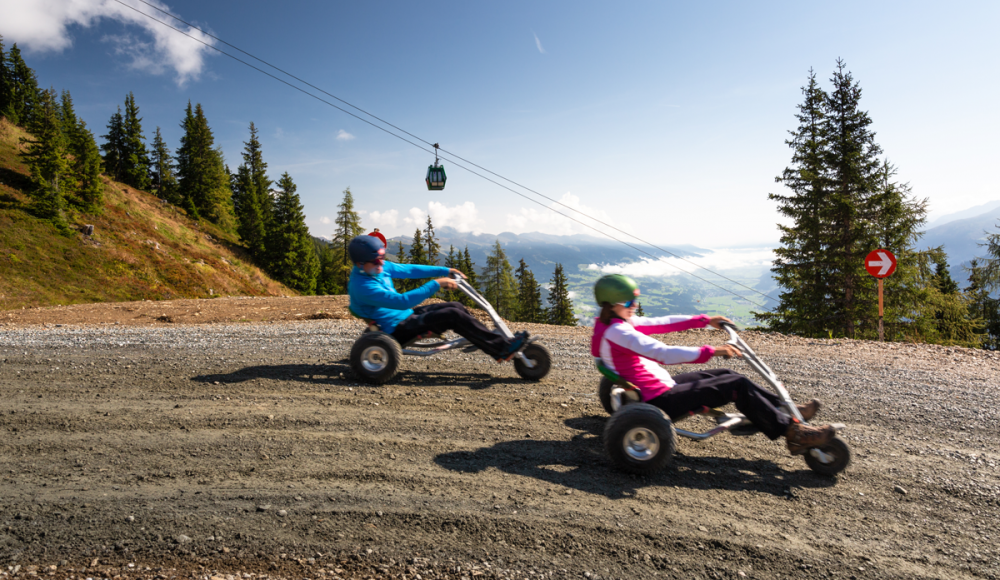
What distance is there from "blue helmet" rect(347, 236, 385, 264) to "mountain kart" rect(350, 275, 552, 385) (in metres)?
0.91

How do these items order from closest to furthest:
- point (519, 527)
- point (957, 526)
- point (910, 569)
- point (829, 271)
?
point (910, 569) < point (519, 527) < point (957, 526) < point (829, 271)

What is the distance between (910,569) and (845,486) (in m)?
1.02

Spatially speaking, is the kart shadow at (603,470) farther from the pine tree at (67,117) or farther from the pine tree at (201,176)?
the pine tree at (201,176)

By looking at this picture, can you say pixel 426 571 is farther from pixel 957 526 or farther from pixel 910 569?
pixel 957 526

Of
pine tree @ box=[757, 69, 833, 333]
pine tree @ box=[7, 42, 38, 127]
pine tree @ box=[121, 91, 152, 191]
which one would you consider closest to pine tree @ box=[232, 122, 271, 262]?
pine tree @ box=[121, 91, 152, 191]

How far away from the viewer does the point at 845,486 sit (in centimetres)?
374

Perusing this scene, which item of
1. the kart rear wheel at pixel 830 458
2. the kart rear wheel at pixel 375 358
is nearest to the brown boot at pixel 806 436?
the kart rear wheel at pixel 830 458

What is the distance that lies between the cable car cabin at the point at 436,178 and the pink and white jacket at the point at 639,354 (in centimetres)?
1321

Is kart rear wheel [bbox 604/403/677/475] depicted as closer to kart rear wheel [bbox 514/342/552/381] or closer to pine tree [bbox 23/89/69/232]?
kart rear wheel [bbox 514/342/552/381]

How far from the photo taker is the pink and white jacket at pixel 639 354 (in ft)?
12.2

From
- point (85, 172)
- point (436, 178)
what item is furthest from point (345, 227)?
point (436, 178)

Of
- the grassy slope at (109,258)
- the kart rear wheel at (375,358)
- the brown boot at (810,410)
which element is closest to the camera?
the brown boot at (810,410)

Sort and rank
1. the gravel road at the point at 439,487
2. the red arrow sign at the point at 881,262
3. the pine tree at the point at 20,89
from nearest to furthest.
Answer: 1. the gravel road at the point at 439,487
2. the red arrow sign at the point at 881,262
3. the pine tree at the point at 20,89

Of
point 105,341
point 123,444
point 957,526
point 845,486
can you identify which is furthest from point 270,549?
point 105,341
